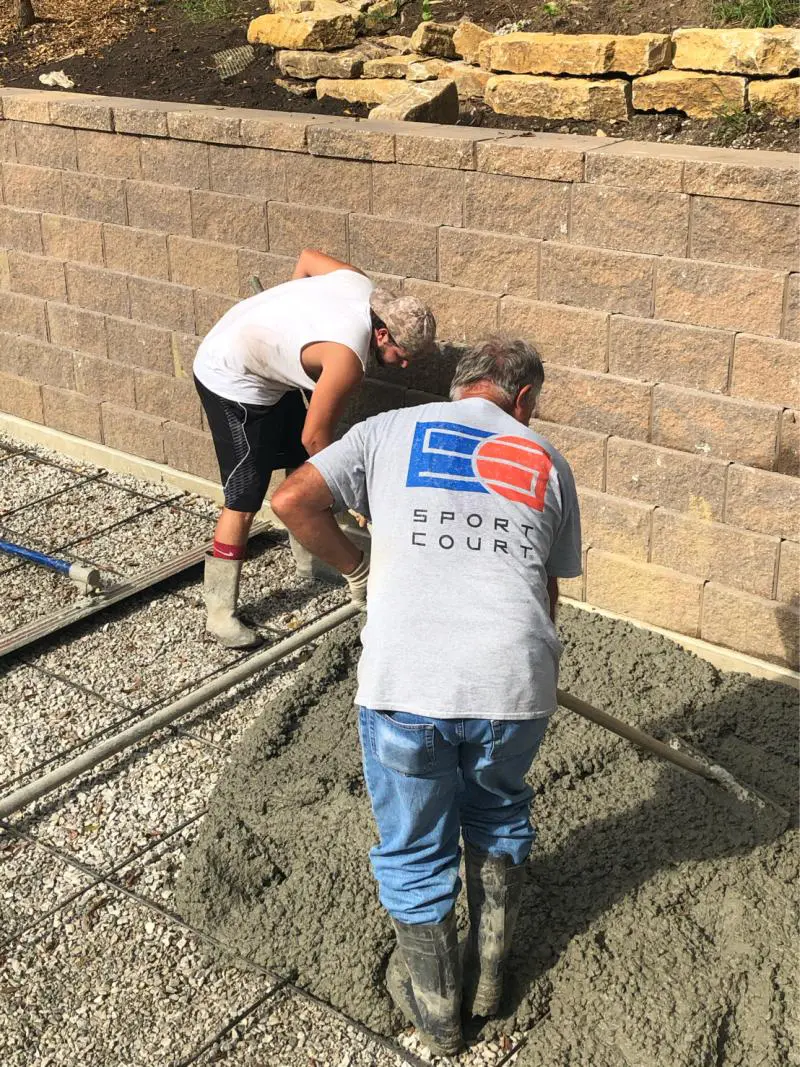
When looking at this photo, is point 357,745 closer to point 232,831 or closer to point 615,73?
point 232,831

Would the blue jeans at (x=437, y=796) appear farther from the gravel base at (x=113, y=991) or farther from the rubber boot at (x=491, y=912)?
the gravel base at (x=113, y=991)

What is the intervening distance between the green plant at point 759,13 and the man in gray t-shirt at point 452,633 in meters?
3.83

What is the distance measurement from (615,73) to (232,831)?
408 centimetres

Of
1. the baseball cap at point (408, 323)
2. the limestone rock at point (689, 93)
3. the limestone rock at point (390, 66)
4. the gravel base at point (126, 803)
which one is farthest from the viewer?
the limestone rock at point (390, 66)

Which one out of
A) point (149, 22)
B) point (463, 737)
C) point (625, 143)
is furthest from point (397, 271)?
point (149, 22)

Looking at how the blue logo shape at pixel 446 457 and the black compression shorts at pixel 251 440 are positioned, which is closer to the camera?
the blue logo shape at pixel 446 457

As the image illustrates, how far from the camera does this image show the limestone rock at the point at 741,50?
5.41 m

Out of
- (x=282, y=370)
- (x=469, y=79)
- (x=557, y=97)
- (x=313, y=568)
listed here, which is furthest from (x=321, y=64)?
(x=313, y=568)

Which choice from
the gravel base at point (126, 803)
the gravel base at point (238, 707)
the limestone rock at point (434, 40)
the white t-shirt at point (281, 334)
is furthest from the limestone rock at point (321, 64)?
the gravel base at point (126, 803)

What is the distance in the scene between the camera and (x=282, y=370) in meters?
4.80

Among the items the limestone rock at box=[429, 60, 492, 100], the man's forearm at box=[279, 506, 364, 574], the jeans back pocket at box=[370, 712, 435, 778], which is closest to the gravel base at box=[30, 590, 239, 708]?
the man's forearm at box=[279, 506, 364, 574]

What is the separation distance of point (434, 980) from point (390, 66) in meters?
5.29

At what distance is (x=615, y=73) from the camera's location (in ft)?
19.3

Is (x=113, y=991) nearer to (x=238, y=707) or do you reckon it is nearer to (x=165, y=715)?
(x=165, y=715)
